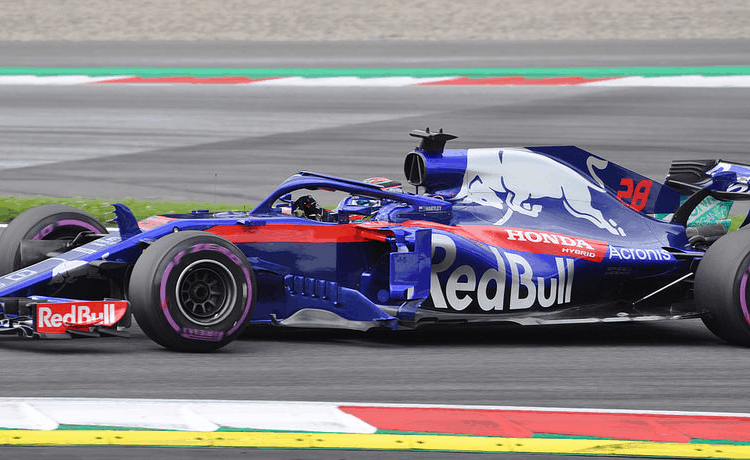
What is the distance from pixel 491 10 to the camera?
39.9 metres

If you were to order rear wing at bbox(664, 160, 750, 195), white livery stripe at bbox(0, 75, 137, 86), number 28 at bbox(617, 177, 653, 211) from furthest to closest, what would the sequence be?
white livery stripe at bbox(0, 75, 137, 86), number 28 at bbox(617, 177, 653, 211), rear wing at bbox(664, 160, 750, 195)

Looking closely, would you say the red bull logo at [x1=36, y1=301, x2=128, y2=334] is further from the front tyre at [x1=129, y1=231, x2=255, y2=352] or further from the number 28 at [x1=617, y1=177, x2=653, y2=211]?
the number 28 at [x1=617, y1=177, x2=653, y2=211]

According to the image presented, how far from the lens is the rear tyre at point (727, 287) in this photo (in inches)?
325

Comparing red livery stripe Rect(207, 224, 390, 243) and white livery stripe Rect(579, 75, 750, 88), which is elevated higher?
white livery stripe Rect(579, 75, 750, 88)

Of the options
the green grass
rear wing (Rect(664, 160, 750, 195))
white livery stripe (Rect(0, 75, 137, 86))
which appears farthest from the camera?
white livery stripe (Rect(0, 75, 137, 86))

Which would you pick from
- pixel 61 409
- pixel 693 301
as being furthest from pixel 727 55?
pixel 61 409

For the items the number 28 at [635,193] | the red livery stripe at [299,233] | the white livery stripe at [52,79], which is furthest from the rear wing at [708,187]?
the white livery stripe at [52,79]

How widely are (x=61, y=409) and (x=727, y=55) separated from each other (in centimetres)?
2525

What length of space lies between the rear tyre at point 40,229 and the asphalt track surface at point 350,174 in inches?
37.4

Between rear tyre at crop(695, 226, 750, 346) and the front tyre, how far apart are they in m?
2.87

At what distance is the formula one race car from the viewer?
759cm

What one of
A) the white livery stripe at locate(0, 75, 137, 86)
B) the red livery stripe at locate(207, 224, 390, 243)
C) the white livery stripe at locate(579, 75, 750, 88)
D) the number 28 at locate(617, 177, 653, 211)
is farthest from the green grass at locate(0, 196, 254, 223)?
the white livery stripe at locate(0, 75, 137, 86)

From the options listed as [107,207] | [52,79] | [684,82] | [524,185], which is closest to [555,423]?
[524,185]

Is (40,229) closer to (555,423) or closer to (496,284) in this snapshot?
(496,284)
